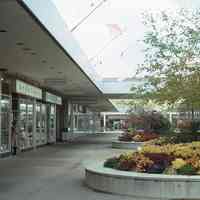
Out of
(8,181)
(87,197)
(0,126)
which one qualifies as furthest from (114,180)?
(0,126)

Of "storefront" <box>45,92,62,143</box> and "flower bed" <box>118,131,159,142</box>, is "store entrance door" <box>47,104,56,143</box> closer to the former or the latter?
"storefront" <box>45,92,62,143</box>

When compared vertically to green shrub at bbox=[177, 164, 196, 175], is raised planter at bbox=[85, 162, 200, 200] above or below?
below

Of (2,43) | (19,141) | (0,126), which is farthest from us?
(19,141)

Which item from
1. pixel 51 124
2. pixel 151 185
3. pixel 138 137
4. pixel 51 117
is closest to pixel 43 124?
pixel 51 124

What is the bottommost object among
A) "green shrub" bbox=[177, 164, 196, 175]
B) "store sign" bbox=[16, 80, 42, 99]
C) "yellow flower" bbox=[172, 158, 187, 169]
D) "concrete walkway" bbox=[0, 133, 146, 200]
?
"concrete walkway" bbox=[0, 133, 146, 200]

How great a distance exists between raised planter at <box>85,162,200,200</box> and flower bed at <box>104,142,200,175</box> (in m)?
0.53

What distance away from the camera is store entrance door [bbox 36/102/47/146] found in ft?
116

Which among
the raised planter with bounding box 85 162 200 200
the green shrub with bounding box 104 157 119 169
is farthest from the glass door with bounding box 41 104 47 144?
the raised planter with bounding box 85 162 200 200

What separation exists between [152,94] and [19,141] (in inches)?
391

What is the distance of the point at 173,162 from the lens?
1338cm

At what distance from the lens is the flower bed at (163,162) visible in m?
13.0

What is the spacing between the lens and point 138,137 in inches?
1336

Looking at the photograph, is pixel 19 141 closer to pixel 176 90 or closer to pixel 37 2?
pixel 176 90

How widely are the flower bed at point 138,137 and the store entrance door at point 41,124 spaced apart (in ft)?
16.9
